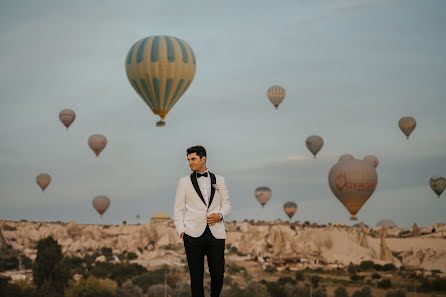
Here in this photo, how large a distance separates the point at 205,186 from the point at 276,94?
103870mm

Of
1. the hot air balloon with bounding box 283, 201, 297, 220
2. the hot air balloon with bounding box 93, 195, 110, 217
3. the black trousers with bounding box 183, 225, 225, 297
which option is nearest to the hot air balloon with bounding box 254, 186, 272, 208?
the hot air balloon with bounding box 283, 201, 297, 220

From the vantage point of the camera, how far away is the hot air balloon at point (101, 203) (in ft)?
423

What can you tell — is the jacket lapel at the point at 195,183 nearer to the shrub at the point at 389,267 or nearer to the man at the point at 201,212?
the man at the point at 201,212

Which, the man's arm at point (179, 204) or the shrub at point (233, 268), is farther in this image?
the shrub at point (233, 268)

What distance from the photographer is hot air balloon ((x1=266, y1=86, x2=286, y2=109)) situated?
370 feet

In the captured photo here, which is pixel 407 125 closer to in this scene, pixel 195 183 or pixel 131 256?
pixel 131 256

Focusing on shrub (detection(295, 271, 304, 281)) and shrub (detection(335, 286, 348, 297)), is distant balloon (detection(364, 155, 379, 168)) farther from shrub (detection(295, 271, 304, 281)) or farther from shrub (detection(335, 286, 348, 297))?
shrub (detection(335, 286, 348, 297))

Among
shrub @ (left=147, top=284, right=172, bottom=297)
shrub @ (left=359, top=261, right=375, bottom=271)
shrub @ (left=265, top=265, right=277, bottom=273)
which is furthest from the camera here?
shrub @ (left=359, top=261, right=375, bottom=271)

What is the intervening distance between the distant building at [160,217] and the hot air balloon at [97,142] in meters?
69.6

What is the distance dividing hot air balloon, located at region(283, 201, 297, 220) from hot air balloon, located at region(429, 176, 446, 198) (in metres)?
27.3

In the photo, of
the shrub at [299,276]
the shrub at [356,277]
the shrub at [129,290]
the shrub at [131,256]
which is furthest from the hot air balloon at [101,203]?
the shrub at [356,277]

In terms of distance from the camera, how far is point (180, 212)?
33.7 ft

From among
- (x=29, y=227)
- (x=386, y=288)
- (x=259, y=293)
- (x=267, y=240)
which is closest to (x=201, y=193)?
(x=259, y=293)

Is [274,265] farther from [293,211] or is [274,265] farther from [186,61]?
[186,61]
